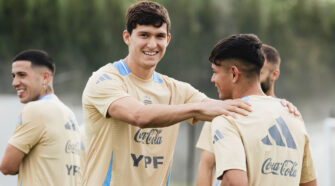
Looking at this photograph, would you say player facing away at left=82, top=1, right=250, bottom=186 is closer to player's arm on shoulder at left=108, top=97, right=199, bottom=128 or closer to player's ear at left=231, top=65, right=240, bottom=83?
player's arm on shoulder at left=108, top=97, right=199, bottom=128

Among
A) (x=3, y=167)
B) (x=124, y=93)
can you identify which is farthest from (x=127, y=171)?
(x=3, y=167)

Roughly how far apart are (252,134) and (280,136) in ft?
0.66

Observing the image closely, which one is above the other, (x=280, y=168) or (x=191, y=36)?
(x=191, y=36)

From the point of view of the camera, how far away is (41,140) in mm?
5160

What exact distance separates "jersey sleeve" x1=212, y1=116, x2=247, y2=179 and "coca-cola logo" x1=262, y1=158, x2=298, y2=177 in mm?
169

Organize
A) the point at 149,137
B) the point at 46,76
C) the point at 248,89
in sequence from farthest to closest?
→ the point at 46,76 < the point at 149,137 < the point at 248,89

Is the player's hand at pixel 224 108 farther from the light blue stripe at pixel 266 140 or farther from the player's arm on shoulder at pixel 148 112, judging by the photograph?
the light blue stripe at pixel 266 140

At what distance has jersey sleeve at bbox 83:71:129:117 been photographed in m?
3.94

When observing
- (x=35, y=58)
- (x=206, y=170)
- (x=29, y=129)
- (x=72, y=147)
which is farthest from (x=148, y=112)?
(x=35, y=58)

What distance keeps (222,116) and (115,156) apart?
1027 mm

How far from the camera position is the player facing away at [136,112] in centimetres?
379

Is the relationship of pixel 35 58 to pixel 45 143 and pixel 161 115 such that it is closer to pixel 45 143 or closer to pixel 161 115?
pixel 45 143

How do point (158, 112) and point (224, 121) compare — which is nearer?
point (224, 121)

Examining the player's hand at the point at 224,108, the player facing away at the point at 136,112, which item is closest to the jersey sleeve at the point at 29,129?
the player facing away at the point at 136,112
